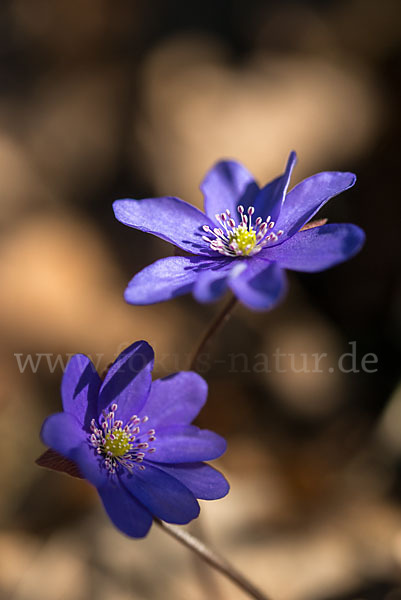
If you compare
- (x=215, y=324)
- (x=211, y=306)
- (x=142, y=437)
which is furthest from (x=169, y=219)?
(x=211, y=306)

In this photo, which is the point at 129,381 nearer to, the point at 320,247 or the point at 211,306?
the point at 320,247

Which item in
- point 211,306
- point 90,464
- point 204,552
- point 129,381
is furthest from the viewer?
point 211,306

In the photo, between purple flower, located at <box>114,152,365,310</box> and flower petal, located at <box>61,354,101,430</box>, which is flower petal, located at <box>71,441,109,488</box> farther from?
purple flower, located at <box>114,152,365,310</box>

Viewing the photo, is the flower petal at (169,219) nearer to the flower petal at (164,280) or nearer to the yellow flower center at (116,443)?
the flower petal at (164,280)

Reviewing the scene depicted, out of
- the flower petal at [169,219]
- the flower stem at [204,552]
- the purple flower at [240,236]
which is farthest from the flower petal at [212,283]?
the flower stem at [204,552]

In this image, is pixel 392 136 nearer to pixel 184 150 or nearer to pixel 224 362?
pixel 184 150

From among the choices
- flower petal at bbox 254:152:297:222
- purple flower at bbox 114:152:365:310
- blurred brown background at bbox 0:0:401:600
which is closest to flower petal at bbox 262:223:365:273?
purple flower at bbox 114:152:365:310

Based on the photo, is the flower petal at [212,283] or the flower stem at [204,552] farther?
the flower stem at [204,552]
